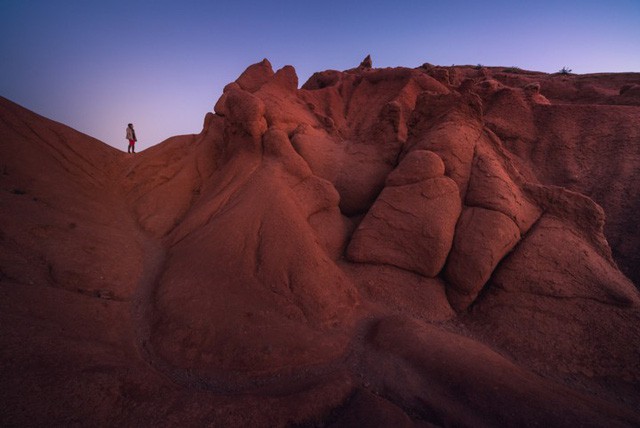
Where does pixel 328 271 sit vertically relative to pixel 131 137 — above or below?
below

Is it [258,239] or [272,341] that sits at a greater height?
[258,239]

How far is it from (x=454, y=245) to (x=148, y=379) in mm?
4966

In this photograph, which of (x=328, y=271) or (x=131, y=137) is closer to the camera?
(x=328, y=271)

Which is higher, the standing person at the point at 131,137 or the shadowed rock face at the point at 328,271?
the standing person at the point at 131,137

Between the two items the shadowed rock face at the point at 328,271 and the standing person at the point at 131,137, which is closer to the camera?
the shadowed rock face at the point at 328,271

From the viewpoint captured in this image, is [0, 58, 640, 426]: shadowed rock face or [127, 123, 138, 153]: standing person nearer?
[0, 58, 640, 426]: shadowed rock face

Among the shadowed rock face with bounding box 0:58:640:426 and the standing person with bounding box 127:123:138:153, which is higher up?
the standing person with bounding box 127:123:138:153

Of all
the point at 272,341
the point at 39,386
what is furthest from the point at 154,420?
the point at 272,341

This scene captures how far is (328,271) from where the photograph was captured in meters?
4.86

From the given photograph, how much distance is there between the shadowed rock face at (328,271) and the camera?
2.70m

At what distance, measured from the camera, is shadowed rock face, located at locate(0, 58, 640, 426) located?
270 cm

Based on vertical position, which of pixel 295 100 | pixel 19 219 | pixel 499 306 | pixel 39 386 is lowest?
pixel 499 306

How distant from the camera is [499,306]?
188 inches

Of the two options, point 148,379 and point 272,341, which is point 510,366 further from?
point 148,379
